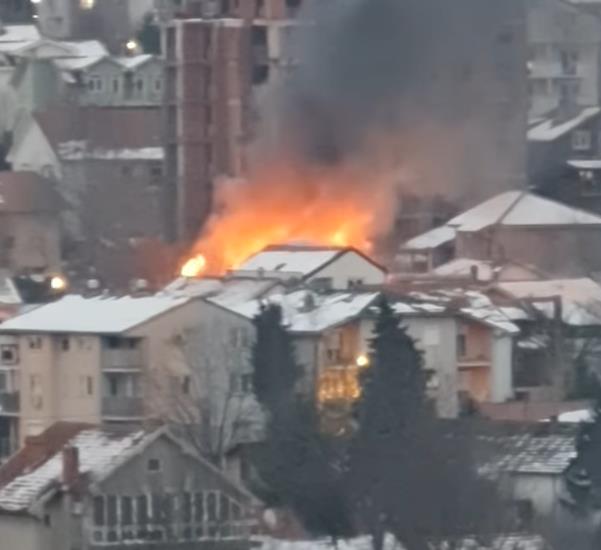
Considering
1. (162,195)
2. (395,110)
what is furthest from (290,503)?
(162,195)

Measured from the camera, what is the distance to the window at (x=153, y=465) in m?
32.9

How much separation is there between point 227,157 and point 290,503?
1929 cm

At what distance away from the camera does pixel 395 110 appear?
51.4 m

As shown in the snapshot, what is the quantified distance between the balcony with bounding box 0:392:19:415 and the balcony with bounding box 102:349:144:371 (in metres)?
0.86

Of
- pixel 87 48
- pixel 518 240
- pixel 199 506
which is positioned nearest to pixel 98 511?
pixel 199 506

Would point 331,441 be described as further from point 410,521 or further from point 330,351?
point 330,351

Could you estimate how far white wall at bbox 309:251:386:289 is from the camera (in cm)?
4746

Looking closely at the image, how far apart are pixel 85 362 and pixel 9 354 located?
119cm

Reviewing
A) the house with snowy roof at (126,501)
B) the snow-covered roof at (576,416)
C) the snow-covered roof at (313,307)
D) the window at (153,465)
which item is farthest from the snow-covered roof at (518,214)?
the window at (153,465)

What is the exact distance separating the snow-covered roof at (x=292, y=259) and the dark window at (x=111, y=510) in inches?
584

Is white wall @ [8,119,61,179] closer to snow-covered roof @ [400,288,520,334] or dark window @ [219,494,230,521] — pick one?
snow-covered roof @ [400,288,520,334]

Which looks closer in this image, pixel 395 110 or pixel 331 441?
pixel 331 441

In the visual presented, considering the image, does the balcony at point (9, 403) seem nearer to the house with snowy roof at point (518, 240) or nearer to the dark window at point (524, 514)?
the dark window at point (524, 514)

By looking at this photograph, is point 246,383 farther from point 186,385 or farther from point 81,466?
point 81,466
